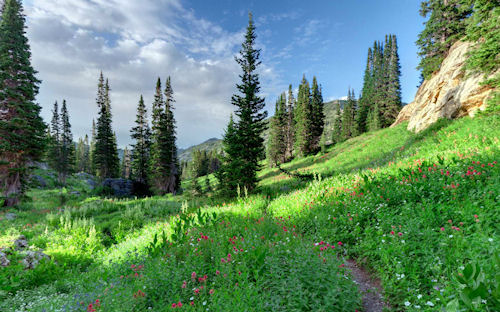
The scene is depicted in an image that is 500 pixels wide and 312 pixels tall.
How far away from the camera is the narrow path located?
3.36 meters

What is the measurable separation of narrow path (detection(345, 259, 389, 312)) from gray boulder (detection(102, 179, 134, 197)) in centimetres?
3339

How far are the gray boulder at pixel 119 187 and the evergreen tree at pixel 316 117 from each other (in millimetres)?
35967

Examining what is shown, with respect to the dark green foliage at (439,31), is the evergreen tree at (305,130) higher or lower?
lower

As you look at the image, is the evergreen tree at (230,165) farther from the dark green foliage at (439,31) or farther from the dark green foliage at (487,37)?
the dark green foliage at (439,31)

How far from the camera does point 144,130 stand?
37156mm

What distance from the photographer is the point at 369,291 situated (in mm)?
3623

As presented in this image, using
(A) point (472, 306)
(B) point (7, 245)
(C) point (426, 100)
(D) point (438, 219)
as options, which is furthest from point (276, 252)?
(C) point (426, 100)

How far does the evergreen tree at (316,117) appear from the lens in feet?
154

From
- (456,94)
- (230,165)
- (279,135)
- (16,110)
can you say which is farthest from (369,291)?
(279,135)

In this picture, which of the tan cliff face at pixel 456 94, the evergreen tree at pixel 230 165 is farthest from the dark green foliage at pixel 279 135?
the evergreen tree at pixel 230 165

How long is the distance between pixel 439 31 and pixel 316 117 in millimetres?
26495

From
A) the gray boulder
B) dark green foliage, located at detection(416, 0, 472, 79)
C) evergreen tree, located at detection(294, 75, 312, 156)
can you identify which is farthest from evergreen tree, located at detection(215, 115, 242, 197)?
evergreen tree, located at detection(294, 75, 312, 156)

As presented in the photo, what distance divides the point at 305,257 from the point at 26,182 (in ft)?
75.8

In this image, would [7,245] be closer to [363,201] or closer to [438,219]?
[363,201]
